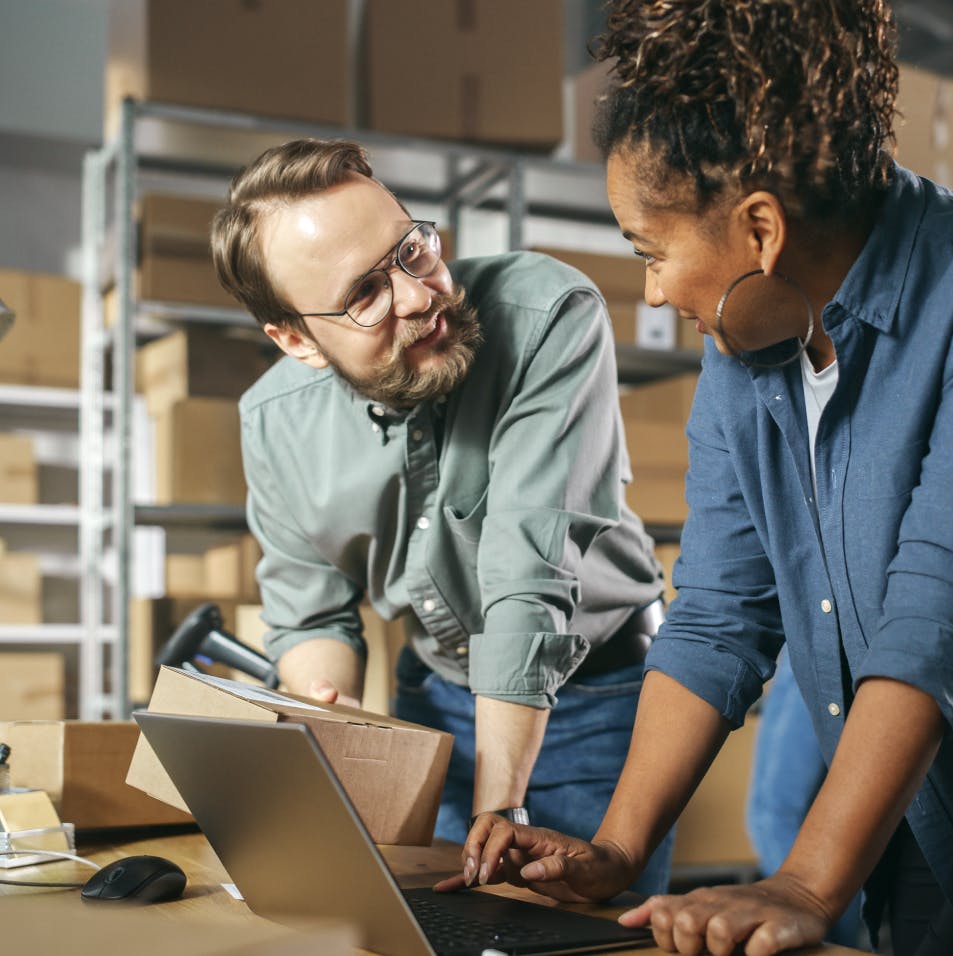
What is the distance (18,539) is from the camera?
4598 mm

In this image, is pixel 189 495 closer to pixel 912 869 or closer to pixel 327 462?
pixel 327 462

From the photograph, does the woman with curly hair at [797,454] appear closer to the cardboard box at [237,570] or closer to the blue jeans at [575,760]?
the blue jeans at [575,760]

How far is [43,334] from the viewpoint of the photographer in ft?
13.0

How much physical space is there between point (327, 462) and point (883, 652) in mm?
771

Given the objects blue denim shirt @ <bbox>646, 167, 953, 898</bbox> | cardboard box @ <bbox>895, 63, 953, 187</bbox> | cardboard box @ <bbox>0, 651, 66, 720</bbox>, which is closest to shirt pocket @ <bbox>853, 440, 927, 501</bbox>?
blue denim shirt @ <bbox>646, 167, 953, 898</bbox>

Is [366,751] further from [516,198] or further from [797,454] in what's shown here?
[516,198]

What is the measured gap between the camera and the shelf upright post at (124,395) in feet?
9.42

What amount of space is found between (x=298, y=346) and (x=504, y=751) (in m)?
0.54

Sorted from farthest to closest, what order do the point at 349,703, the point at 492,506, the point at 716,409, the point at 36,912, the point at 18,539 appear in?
the point at 18,539 → the point at 349,703 → the point at 492,506 → the point at 716,409 → the point at 36,912

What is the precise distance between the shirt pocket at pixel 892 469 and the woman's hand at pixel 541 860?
33 centimetres

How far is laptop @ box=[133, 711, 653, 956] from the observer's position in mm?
681

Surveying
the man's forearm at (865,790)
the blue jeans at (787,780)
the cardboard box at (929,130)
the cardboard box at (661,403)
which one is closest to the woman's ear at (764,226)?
the man's forearm at (865,790)

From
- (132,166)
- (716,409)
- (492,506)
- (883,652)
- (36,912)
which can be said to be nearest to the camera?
(36,912)

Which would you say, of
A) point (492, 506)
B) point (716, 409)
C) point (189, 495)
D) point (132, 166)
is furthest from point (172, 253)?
point (716, 409)
